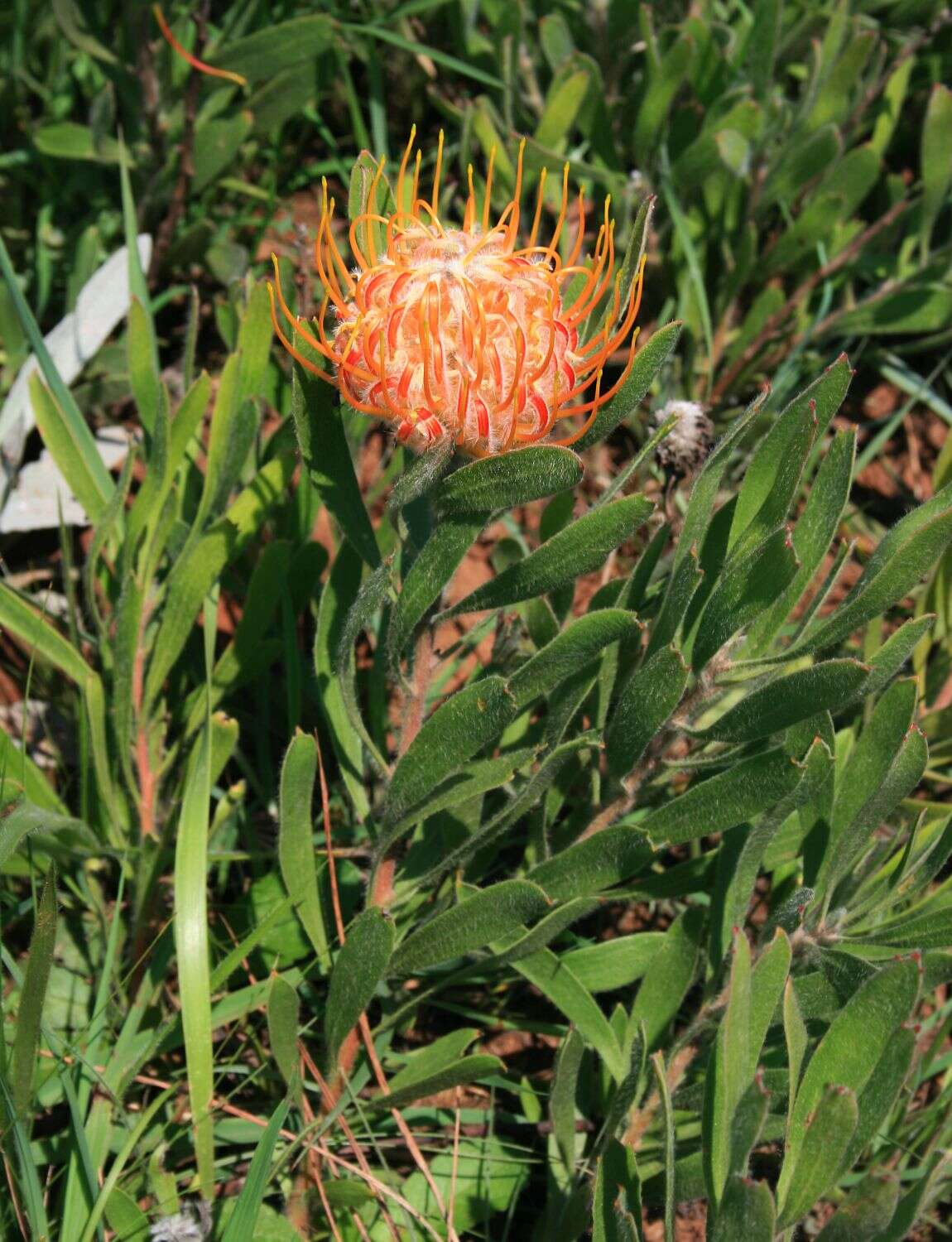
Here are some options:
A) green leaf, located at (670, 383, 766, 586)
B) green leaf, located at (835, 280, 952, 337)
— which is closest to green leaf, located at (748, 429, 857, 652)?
green leaf, located at (670, 383, 766, 586)

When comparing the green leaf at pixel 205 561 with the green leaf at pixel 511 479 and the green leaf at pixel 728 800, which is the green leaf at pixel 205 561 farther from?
the green leaf at pixel 728 800

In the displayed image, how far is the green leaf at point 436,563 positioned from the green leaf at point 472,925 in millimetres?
351

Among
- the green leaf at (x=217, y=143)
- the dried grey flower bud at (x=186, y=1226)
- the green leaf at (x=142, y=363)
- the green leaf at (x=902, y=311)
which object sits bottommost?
the dried grey flower bud at (x=186, y=1226)

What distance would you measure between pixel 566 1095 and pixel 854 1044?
47 cm

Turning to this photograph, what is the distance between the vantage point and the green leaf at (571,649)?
4.86 feet

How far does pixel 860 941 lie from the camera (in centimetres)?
166

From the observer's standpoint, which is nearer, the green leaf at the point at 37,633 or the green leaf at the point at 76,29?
the green leaf at the point at 37,633

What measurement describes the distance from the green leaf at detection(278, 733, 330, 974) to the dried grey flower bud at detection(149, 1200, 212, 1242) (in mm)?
347

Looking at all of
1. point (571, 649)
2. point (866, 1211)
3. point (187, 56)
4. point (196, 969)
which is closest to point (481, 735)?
point (571, 649)

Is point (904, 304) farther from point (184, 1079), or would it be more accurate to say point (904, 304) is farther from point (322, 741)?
point (184, 1079)

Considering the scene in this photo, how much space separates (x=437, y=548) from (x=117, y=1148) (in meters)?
0.99

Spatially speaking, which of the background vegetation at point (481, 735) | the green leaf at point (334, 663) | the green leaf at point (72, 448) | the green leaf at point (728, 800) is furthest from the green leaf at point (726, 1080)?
the green leaf at point (72, 448)

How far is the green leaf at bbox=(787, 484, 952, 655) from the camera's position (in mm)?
1454

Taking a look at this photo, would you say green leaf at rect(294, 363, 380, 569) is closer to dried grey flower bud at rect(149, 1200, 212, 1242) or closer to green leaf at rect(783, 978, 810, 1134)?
green leaf at rect(783, 978, 810, 1134)
